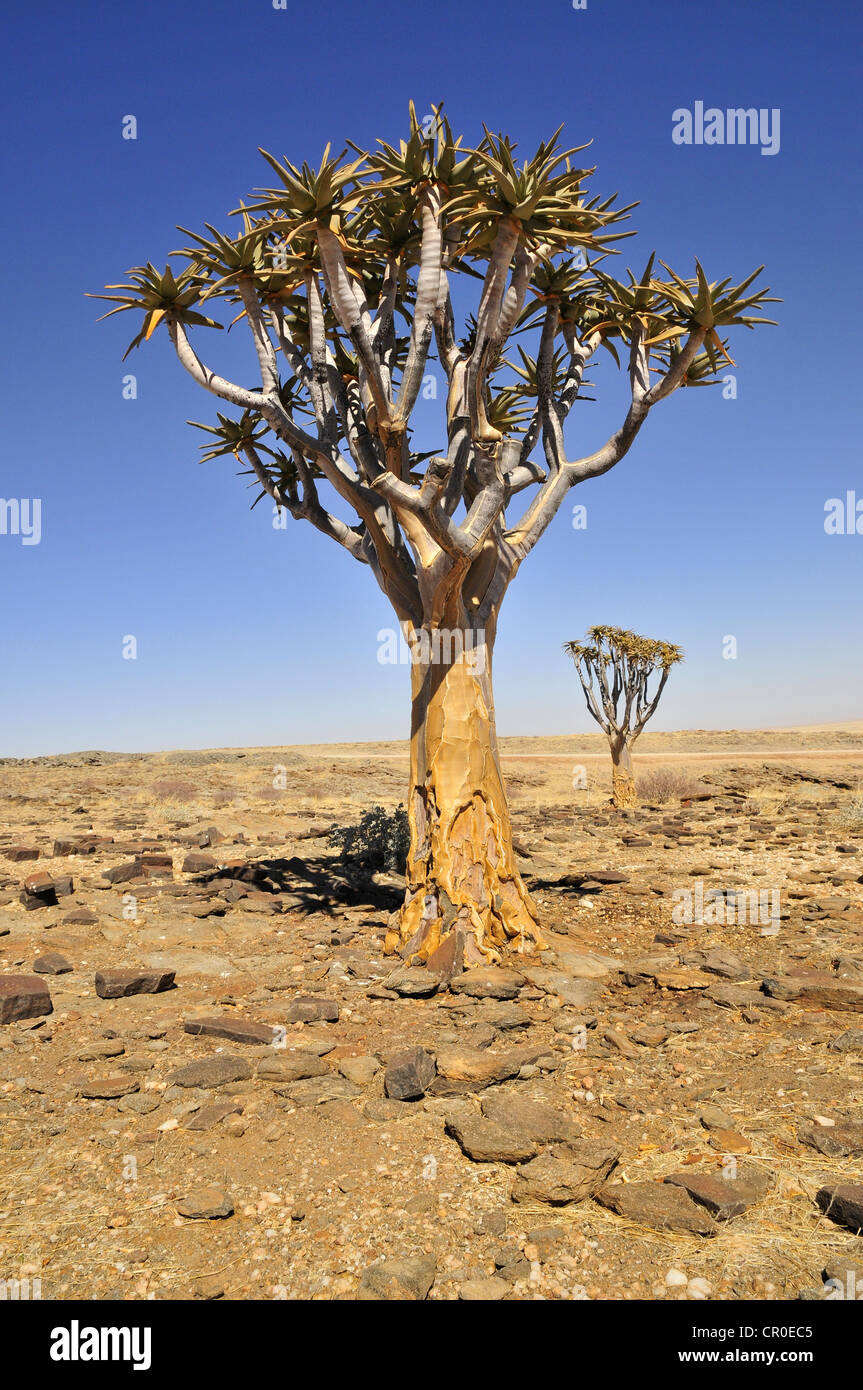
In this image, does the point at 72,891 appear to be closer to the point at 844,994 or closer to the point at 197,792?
the point at 844,994

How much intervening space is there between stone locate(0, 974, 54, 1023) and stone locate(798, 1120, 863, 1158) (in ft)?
17.1

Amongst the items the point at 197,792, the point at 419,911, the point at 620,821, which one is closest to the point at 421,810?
the point at 419,911

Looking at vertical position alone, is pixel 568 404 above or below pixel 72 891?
above

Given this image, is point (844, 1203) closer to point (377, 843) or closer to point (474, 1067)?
point (474, 1067)

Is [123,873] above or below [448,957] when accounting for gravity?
above

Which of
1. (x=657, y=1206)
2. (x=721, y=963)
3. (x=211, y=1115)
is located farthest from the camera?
(x=721, y=963)

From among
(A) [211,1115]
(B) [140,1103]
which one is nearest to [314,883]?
(B) [140,1103]

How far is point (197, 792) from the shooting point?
901 inches

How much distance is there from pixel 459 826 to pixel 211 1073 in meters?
3.27

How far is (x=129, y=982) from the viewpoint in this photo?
6664mm

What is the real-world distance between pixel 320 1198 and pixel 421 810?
14.6ft

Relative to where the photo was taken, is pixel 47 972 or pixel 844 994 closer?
pixel 844 994

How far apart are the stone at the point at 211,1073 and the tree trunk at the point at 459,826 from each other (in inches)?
96.9

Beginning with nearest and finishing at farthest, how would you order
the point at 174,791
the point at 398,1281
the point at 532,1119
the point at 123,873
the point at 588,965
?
1. the point at 398,1281
2. the point at 532,1119
3. the point at 588,965
4. the point at 123,873
5. the point at 174,791
